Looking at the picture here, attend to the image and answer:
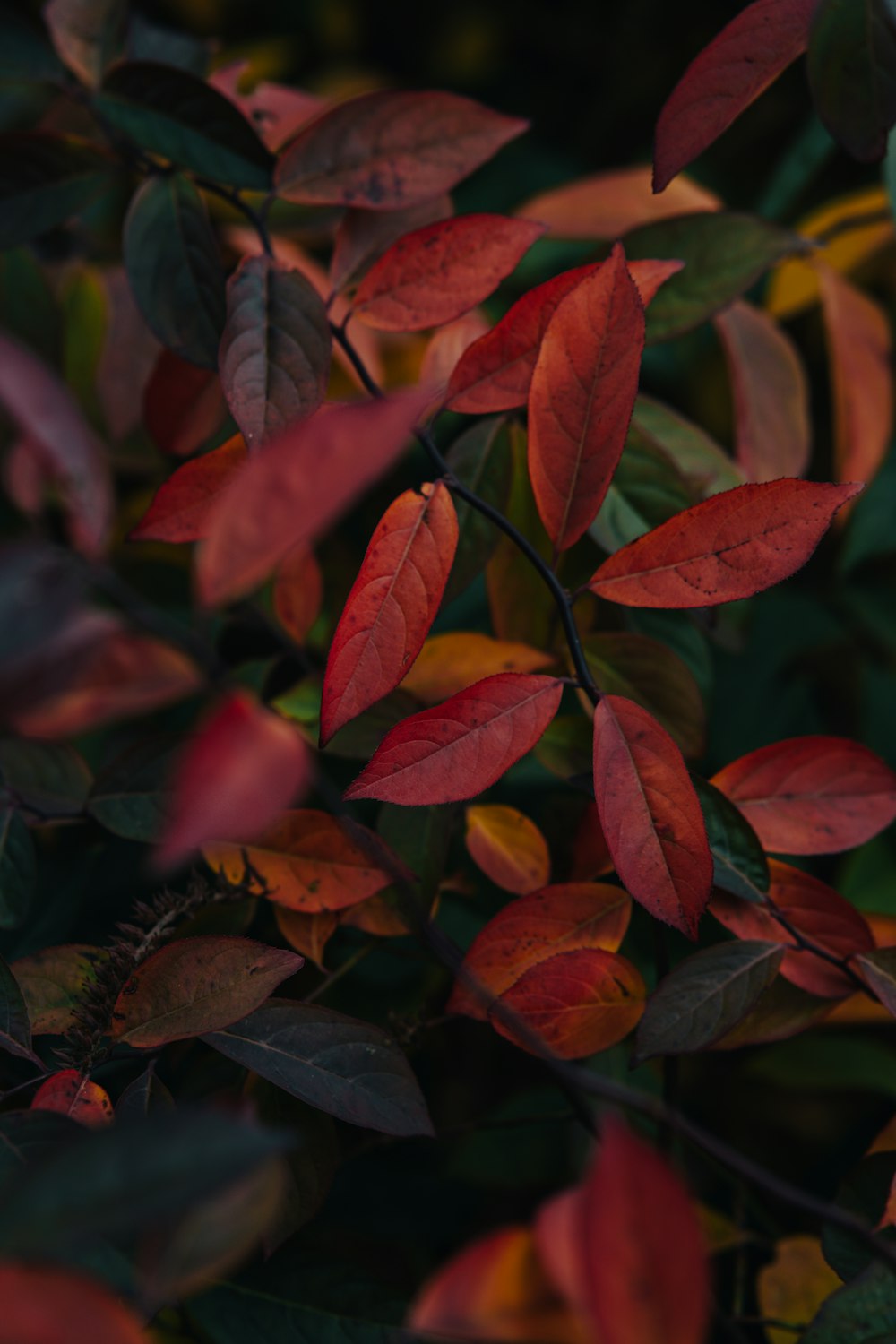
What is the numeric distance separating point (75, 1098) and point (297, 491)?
0.29 metres

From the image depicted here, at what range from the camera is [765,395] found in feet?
2.52

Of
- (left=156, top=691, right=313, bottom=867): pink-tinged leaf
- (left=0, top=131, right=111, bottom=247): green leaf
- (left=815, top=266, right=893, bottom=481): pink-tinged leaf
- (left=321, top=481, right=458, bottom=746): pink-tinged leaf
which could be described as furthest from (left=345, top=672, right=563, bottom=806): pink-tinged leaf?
(left=815, top=266, right=893, bottom=481): pink-tinged leaf

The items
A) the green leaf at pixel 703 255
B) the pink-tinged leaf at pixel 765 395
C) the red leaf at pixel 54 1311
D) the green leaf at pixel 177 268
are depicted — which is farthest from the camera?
the pink-tinged leaf at pixel 765 395

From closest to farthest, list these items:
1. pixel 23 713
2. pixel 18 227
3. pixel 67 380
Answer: pixel 23 713
pixel 18 227
pixel 67 380

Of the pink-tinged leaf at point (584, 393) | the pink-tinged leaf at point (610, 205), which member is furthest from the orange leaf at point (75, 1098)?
the pink-tinged leaf at point (610, 205)

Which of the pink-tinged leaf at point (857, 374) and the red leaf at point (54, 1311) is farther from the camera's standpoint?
the pink-tinged leaf at point (857, 374)

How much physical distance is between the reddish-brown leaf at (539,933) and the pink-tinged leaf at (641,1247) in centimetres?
20

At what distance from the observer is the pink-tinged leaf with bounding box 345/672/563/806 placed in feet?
1.36

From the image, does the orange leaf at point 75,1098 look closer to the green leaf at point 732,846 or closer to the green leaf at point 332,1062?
the green leaf at point 332,1062

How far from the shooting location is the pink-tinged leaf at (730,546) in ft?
1.37

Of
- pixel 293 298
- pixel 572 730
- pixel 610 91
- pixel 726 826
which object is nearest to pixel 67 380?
pixel 293 298

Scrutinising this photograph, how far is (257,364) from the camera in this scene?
0.47m

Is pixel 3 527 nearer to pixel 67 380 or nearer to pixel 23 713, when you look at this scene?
pixel 67 380

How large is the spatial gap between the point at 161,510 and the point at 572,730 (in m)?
Answer: 0.24
